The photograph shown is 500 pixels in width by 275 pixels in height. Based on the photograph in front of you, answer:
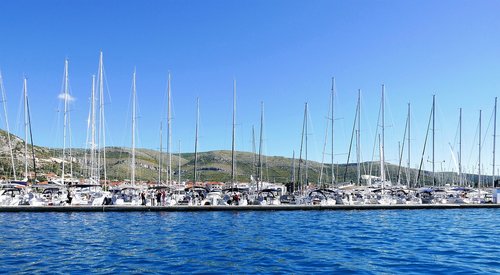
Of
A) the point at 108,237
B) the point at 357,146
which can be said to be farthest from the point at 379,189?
the point at 108,237

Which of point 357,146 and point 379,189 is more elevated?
point 357,146

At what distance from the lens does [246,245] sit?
82.7 feet

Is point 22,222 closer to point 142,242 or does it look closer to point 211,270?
point 142,242

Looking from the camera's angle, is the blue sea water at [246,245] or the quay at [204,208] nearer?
the blue sea water at [246,245]

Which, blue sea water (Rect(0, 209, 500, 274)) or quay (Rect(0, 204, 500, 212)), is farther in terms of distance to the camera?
quay (Rect(0, 204, 500, 212))

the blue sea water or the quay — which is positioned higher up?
the blue sea water

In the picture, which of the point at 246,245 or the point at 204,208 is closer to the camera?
the point at 246,245

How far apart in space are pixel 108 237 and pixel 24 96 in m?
43.8

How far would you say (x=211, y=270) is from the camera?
1847 cm

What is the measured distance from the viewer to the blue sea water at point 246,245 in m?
19.2

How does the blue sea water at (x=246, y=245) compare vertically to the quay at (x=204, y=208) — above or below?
above

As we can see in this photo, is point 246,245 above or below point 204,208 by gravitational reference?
above

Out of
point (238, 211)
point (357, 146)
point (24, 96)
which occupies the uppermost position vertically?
point (24, 96)

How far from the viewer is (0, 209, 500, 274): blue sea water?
19.2 m
